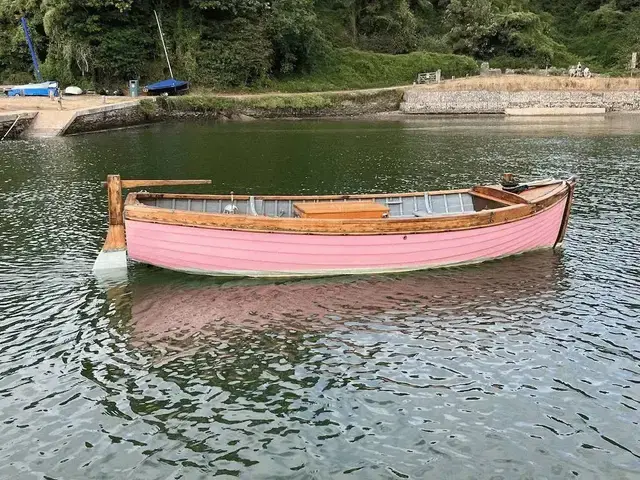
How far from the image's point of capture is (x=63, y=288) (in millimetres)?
17469

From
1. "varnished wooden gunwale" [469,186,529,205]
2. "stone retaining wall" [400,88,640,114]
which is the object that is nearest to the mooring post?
"varnished wooden gunwale" [469,186,529,205]

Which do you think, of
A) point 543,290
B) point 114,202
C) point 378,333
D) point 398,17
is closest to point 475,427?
point 378,333

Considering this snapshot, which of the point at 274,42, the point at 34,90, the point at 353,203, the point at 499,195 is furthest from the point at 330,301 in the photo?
the point at 274,42

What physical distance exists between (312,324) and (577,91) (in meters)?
74.4

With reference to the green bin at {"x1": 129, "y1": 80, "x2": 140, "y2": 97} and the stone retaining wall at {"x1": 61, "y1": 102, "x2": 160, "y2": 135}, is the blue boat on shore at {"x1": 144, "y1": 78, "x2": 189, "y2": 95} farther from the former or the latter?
the stone retaining wall at {"x1": 61, "y1": 102, "x2": 160, "y2": 135}

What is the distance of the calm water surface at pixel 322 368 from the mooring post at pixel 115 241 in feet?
1.97

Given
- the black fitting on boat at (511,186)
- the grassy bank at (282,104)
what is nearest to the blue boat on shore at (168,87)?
the grassy bank at (282,104)

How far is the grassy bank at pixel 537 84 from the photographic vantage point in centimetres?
7800

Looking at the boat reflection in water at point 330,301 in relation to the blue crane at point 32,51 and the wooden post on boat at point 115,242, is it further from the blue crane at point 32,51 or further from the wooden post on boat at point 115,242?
the blue crane at point 32,51

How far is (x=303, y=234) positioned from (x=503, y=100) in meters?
67.4

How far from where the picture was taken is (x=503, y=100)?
7781cm

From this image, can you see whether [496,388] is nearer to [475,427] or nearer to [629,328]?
[475,427]

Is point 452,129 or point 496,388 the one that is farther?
point 452,129

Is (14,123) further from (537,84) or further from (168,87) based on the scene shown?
(537,84)
